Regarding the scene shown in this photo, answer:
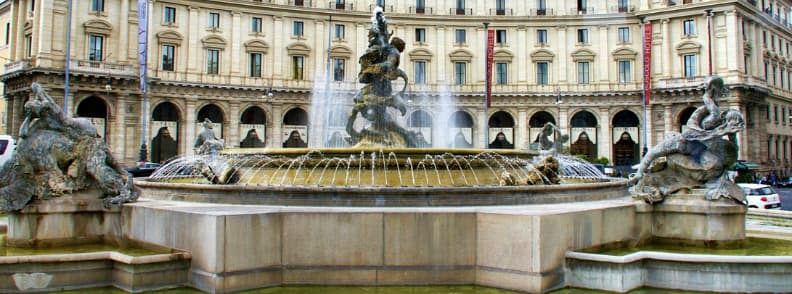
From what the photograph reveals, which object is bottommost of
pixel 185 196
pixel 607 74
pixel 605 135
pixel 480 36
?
pixel 185 196

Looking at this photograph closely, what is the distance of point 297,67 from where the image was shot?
55812 mm

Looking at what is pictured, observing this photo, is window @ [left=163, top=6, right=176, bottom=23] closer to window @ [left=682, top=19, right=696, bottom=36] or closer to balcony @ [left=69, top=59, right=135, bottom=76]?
balcony @ [left=69, top=59, right=135, bottom=76]

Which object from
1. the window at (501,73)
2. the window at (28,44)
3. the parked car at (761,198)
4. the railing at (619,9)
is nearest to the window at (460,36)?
the window at (501,73)

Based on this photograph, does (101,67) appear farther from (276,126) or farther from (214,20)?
(276,126)

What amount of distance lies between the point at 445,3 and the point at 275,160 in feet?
163

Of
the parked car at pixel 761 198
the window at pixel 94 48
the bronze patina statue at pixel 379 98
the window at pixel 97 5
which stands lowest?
the parked car at pixel 761 198

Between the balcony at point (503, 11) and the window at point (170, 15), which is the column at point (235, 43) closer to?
the window at point (170, 15)

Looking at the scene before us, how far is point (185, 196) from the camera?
10977mm

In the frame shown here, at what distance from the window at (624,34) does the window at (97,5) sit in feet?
145

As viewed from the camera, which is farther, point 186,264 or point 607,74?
point 607,74

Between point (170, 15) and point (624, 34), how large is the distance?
132 ft

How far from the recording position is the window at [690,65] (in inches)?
2156

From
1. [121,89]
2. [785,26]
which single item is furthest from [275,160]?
[785,26]

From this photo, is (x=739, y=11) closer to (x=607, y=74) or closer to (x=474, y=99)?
(x=607, y=74)
